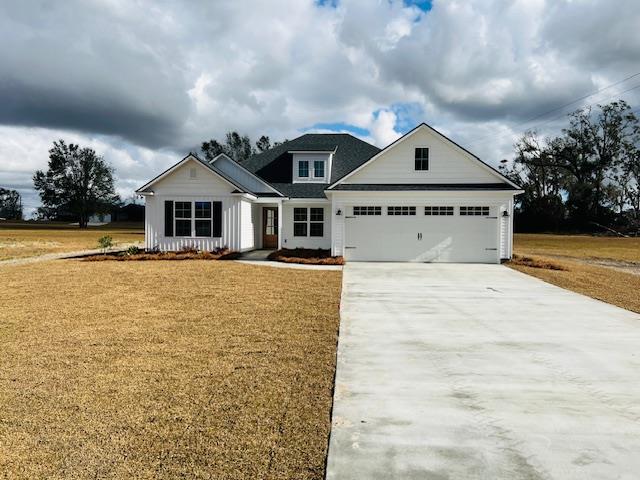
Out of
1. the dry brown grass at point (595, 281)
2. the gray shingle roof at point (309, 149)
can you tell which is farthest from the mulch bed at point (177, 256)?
the dry brown grass at point (595, 281)

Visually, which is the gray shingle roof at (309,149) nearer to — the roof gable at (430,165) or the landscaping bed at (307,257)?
the landscaping bed at (307,257)

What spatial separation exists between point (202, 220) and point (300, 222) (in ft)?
15.7

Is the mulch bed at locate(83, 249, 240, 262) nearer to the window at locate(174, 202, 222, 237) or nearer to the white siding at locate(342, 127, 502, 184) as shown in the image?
the window at locate(174, 202, 222, 237)

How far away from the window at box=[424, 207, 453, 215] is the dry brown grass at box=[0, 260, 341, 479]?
9.59m

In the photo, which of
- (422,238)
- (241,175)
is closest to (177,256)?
(241,175)

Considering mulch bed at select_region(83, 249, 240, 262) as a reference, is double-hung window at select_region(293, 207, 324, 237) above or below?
above

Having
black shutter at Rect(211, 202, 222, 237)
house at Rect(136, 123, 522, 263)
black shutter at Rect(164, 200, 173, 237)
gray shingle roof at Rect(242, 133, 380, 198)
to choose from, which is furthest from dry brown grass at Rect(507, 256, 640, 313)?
black shutter at Rect(164, 200, 173, 237)

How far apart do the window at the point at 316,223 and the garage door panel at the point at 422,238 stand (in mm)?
3643

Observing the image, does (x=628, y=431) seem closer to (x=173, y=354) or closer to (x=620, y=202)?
(x=173, y=354)

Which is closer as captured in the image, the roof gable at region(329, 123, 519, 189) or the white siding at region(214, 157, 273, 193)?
the roof gable at region(329, 123, 519, 189)

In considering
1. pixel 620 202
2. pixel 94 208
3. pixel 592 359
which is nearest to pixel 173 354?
pixel 592 359

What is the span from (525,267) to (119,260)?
51.4 feet

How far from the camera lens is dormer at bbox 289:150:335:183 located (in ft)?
77.3

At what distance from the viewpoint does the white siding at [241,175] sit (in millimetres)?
22438
